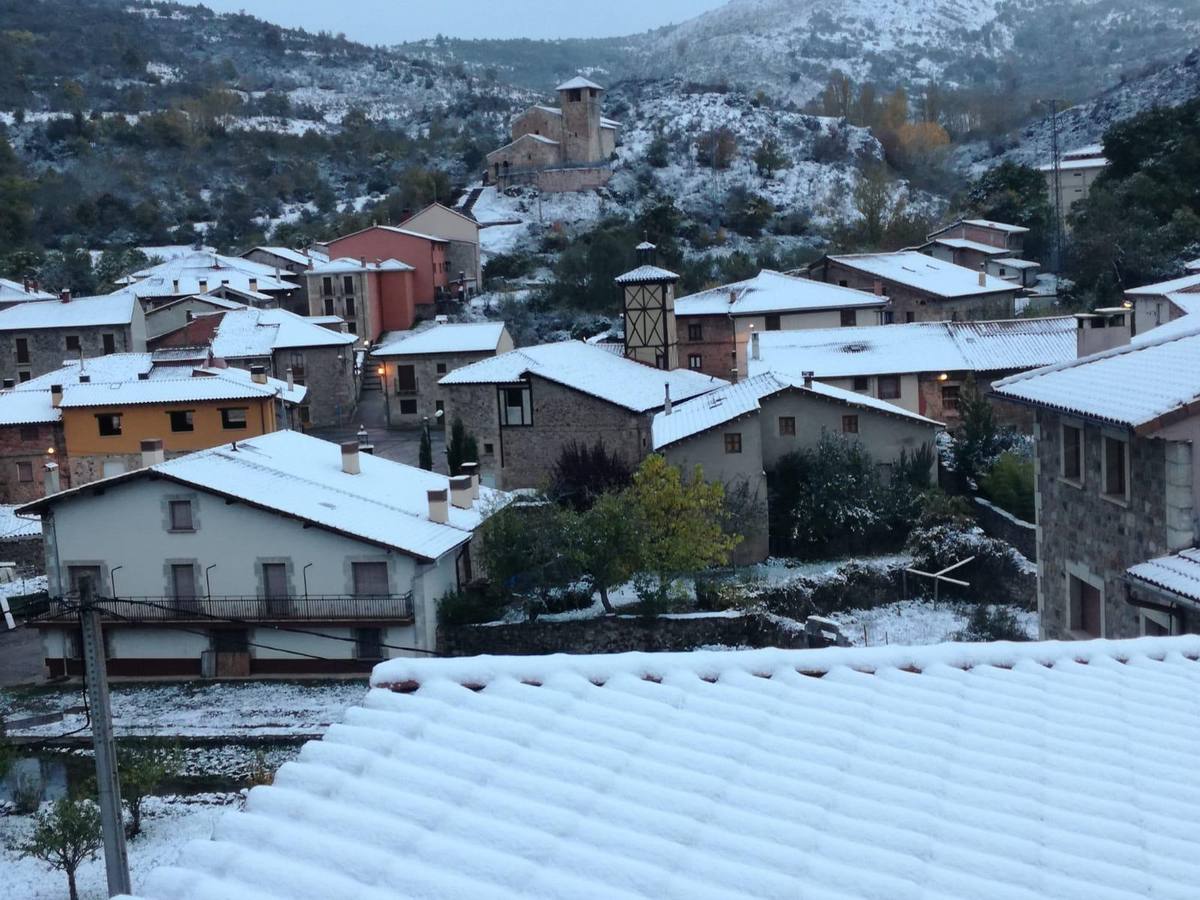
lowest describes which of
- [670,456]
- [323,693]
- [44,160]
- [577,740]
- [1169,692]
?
[323,693]

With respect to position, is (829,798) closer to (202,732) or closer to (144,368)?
(202,732)

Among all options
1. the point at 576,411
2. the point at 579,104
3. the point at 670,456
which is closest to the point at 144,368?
the point at 576,411

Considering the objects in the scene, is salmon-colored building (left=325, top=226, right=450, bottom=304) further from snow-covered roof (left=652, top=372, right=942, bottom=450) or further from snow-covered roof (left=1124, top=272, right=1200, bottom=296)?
snow-covered roof (left=1124, top=272, right=1200, bottom=296)

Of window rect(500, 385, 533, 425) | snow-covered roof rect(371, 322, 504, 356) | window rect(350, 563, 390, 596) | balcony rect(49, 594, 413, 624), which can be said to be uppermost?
snow-covered roof rect(371, 322, 504, 356)

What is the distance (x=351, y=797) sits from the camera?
458cm

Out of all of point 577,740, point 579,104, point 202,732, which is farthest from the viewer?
point 579,104

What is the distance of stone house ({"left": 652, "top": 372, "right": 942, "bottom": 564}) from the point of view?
96.2ft

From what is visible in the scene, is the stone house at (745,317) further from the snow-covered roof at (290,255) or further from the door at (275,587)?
the snow-covered roof at (290,255)

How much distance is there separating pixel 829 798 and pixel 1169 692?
2629 mm

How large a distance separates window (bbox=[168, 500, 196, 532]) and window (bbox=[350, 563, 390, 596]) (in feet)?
10.4

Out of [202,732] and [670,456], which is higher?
Result: [670,456]

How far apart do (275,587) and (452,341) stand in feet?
75.2

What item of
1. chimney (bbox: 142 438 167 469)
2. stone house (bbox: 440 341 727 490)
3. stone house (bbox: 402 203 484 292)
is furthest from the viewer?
stone house (bbox: 402 203 484 292)

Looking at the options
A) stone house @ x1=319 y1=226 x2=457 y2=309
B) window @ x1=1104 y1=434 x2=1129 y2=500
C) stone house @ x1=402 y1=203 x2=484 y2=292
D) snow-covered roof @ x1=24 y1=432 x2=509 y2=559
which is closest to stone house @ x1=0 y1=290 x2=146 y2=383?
stone house @ x1=319 y1=226 x2=457 y2=309
